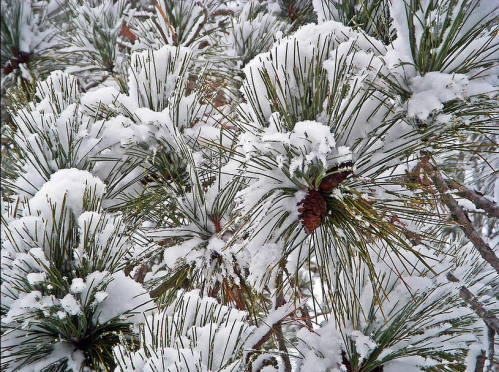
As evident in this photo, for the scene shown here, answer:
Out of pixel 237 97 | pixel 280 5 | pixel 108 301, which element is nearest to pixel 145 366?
pixel 108 301

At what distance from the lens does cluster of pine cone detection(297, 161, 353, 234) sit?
40.2 inches

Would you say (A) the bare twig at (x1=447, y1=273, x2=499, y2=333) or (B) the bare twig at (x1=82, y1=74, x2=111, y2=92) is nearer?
(A) the bare twig at (x1=447, y1=273, x2=499, y2=333)

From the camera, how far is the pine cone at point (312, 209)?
1.02 m

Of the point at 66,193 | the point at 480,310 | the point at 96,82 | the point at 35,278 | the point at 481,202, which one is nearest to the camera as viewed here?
the point at 35,278

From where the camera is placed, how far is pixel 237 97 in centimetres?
198

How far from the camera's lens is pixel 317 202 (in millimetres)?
1025

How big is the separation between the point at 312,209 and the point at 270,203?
100mm

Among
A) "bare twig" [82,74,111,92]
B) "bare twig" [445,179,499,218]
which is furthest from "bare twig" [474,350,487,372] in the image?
"bare twig" [82,74,111,92]

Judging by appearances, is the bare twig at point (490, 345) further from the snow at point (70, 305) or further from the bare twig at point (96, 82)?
the bare twig at point (96, 82)

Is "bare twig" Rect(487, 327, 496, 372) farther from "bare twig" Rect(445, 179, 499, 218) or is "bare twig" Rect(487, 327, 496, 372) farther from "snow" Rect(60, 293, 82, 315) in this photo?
"snow" Rect(60, 293, 82, 315)

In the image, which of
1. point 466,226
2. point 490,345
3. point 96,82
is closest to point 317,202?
point 466,226

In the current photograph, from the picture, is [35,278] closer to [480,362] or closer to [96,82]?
[480,362]

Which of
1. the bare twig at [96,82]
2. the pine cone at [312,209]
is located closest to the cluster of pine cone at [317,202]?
the pine cone at [312,209]

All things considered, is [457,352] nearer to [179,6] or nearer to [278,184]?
[278,184]
